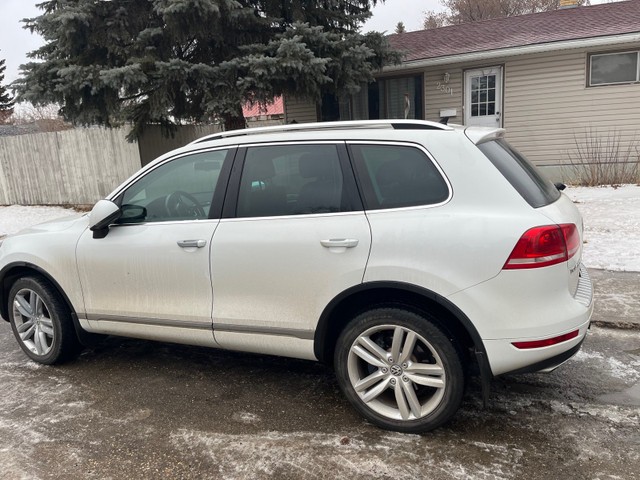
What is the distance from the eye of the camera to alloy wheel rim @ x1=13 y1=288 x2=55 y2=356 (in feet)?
13.2

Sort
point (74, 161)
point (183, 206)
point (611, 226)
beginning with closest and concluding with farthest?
point (183, 206) → point (611, 226) → point (74, 161)

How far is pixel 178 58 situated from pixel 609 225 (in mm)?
7767

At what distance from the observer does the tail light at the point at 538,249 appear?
253 centimetres

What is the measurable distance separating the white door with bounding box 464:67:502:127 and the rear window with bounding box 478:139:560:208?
386 inches

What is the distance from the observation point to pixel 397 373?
288 cm

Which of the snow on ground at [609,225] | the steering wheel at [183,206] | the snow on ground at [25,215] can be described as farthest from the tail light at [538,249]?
the snow on ground at [25,215]

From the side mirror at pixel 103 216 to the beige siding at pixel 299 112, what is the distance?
11.0 meters

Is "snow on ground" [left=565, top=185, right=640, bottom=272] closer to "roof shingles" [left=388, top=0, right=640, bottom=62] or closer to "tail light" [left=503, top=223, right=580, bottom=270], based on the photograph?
"roof shingles" [left=388, top=0, right=640, bottom=62]

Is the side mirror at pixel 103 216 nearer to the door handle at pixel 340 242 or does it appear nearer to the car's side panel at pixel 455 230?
the door handle at pixel 340 242

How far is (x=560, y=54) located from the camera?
1151 cm

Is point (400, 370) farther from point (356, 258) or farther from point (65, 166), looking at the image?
point (65, 166)

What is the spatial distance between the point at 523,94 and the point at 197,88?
7.51 meters

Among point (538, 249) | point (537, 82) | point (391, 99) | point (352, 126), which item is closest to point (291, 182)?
point (352, 126)

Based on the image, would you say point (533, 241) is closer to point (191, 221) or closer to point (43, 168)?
point (191, 221)
